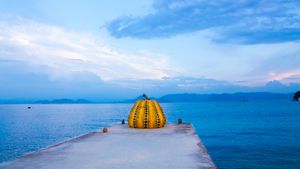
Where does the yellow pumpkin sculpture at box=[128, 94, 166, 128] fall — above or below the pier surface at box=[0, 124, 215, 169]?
above

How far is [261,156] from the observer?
87.7 ft

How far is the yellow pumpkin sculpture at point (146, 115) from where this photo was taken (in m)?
23.6

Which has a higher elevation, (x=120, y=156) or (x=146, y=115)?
(x=146, y=115)

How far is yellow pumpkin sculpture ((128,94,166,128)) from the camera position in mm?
23625

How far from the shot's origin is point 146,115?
23703 mm

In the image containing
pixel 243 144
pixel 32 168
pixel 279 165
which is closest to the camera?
pixel 32 168

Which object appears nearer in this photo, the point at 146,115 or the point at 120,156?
the point at 120,156

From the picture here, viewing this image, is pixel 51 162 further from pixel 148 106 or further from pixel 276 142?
pixel 276 142

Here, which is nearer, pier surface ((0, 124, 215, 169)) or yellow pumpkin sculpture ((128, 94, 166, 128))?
pier surface ((0, 124, 215, 169))

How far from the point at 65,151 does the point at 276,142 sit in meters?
28.9

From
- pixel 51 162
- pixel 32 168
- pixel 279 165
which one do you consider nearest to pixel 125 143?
pixel 51 162

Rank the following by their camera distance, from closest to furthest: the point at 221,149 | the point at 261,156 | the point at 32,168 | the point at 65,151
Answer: the point at 32,168 < the point at 65,151 < the point at 261,156 < the point at 221,149

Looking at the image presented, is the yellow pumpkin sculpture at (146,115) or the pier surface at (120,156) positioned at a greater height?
the yellow pumpkin sculpture at (146,115)

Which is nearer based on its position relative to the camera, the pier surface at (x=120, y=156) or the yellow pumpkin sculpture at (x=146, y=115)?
the pier surface at (x=120, y=156)
